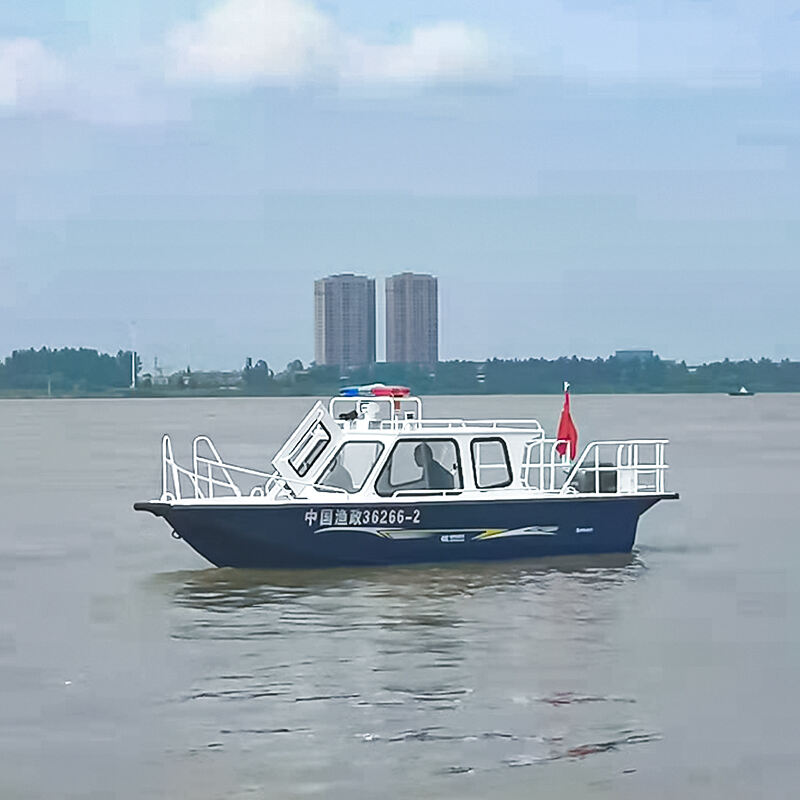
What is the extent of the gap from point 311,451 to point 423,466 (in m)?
1.67

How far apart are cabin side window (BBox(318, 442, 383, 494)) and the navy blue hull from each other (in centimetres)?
50

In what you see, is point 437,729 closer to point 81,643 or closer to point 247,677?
point 247,677

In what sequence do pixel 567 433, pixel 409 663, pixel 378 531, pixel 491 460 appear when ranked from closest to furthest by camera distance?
pixel 409 663 → pixel 378 531 → pixel 491 460 → pixel 567 433

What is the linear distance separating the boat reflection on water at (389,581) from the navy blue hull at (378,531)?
0.22 metres

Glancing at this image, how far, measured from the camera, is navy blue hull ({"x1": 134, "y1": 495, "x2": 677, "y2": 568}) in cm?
2477

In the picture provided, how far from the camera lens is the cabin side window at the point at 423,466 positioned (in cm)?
2528

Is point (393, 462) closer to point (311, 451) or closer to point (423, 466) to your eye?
point (423, 466)

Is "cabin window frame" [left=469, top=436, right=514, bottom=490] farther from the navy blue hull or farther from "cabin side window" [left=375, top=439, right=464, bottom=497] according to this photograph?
the navy blue hull

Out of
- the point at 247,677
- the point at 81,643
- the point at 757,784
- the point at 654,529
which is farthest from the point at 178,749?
the point at 654,529

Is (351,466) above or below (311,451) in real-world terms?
below

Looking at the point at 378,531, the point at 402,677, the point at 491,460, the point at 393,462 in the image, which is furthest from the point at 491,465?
the point at 402,677

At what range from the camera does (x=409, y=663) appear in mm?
19547

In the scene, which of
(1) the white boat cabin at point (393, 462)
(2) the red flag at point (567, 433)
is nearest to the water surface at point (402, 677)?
(1) the white boat cabin at point (393, 462)

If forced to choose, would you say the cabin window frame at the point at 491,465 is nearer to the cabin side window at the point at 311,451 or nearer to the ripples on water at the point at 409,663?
the ripples on water at the point at 409,663
